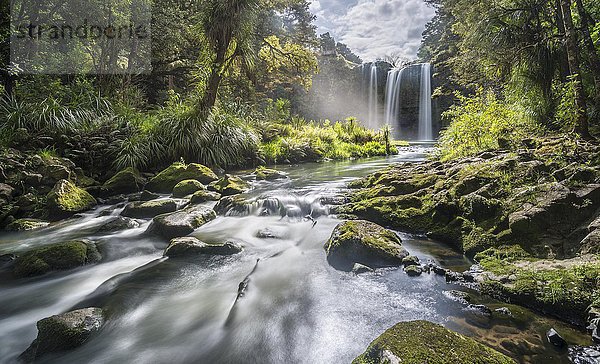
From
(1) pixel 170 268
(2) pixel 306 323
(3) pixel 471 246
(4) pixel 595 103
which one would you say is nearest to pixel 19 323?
(1) pixel 170 268

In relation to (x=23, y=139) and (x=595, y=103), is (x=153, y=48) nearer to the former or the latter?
(x=23, y=139)

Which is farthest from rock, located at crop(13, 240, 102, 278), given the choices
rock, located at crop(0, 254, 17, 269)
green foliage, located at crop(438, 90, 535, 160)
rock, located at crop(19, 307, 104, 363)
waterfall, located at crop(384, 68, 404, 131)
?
waterfall, located at crop(384, 68, 404, 131)

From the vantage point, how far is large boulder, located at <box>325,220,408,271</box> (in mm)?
3406

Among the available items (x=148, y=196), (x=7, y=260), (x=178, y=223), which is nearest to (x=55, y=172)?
(x=148, y=196)

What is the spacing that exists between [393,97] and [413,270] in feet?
102

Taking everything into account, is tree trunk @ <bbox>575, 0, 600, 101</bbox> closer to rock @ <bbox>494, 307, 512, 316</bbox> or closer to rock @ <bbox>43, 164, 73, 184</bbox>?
rock @ <bbox>494, 307, 512, 316</bbox>

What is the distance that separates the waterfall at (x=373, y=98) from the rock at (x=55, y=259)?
3137 centimetres

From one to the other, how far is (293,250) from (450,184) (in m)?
2.43

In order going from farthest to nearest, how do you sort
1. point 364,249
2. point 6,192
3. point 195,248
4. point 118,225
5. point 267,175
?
1. point 267,175
2. point 6,192
3. point 118,225
4. point 195,248
5. point 364,249

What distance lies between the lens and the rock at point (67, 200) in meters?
5.82

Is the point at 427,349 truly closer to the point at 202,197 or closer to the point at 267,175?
the point at 202,197

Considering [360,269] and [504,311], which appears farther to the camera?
[360,269]

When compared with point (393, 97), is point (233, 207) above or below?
below

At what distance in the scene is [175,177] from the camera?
766cm
